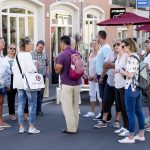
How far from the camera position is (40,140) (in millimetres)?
9031

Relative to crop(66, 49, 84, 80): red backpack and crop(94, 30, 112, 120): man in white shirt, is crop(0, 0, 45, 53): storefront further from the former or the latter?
crop(66, 49, 84, 80): red backpack

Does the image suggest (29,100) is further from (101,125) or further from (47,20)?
(47,20)

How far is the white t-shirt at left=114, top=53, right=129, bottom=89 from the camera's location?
9.09 metres

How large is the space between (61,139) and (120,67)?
174 centimetres

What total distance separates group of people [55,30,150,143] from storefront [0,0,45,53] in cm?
837

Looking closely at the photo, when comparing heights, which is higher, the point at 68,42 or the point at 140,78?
the point at 68,42

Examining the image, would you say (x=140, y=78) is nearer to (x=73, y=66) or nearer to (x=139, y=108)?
(x=139, y=108)

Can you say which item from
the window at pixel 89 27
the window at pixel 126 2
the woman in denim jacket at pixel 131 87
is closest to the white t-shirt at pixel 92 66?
the woman in denim jacket at pixel 131 87

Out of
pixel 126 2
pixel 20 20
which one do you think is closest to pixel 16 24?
pixel 20 20

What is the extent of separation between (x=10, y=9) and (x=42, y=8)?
1.70m

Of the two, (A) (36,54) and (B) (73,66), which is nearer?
(B) (73,66)

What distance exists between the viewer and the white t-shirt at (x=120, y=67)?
909 centimetres

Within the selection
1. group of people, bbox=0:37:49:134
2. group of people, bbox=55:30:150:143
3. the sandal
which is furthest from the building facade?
group of people, bbox=55:30:150:143

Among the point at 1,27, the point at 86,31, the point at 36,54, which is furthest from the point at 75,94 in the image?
the point at 86,31
